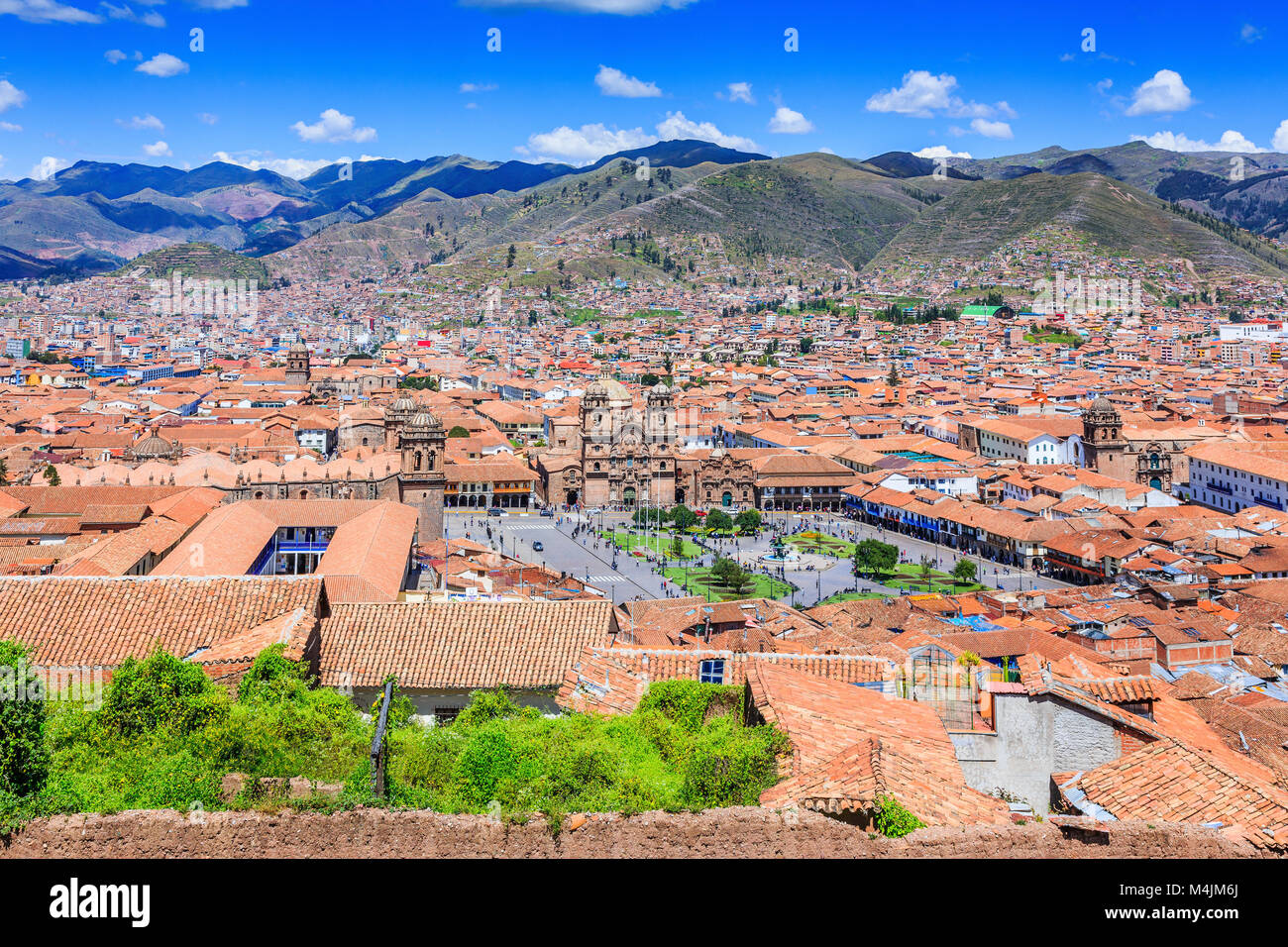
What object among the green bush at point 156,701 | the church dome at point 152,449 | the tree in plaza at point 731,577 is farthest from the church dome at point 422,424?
the green bush at point 156,701

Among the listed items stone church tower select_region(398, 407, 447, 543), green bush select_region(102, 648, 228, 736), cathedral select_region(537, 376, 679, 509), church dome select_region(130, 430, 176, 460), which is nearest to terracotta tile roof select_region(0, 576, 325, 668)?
green bush select_region(102, 648, 228, 736)

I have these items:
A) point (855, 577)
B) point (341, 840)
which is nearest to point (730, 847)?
point (341, 840)

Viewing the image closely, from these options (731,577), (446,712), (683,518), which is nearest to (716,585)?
(731,577)

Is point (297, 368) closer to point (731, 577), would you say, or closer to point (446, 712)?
point (731, 577)

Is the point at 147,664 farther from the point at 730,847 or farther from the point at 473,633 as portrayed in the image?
the point at 730,847

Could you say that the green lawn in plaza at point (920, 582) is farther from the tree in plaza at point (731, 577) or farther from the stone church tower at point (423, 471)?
the stone church tower at point (423, 471)

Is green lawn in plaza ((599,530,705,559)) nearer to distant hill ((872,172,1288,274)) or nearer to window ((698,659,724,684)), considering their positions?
window ((698,659,724,684))
